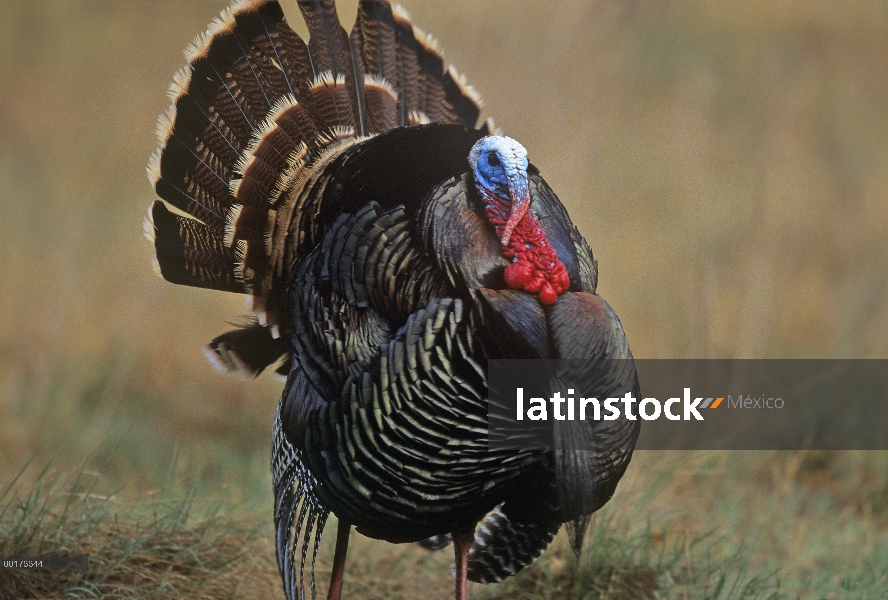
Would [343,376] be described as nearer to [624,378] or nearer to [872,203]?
[624,378]

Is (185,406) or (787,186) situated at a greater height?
(787,186)

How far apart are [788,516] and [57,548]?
2.79 m

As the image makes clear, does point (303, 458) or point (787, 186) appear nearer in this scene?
point (303, 458)

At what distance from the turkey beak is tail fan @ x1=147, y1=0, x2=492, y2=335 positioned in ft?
2.34

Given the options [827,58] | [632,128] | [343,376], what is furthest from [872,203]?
[343,376]

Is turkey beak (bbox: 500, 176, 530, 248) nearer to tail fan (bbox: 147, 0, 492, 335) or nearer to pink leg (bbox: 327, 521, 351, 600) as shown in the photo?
tail fan (bbox: 147, 0, 492, 335)

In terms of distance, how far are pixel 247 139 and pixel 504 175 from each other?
921 mm

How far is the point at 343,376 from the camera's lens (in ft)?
7.58

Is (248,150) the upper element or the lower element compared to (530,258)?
upper

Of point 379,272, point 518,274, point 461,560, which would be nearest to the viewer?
point 518,274

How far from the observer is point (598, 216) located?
151 inches

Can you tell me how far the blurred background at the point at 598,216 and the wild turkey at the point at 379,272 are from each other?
844mm

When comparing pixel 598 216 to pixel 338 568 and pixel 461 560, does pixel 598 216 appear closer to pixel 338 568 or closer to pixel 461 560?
pixel 461 560

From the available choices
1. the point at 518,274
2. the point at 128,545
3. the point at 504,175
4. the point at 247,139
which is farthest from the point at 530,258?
the point at 128,545
